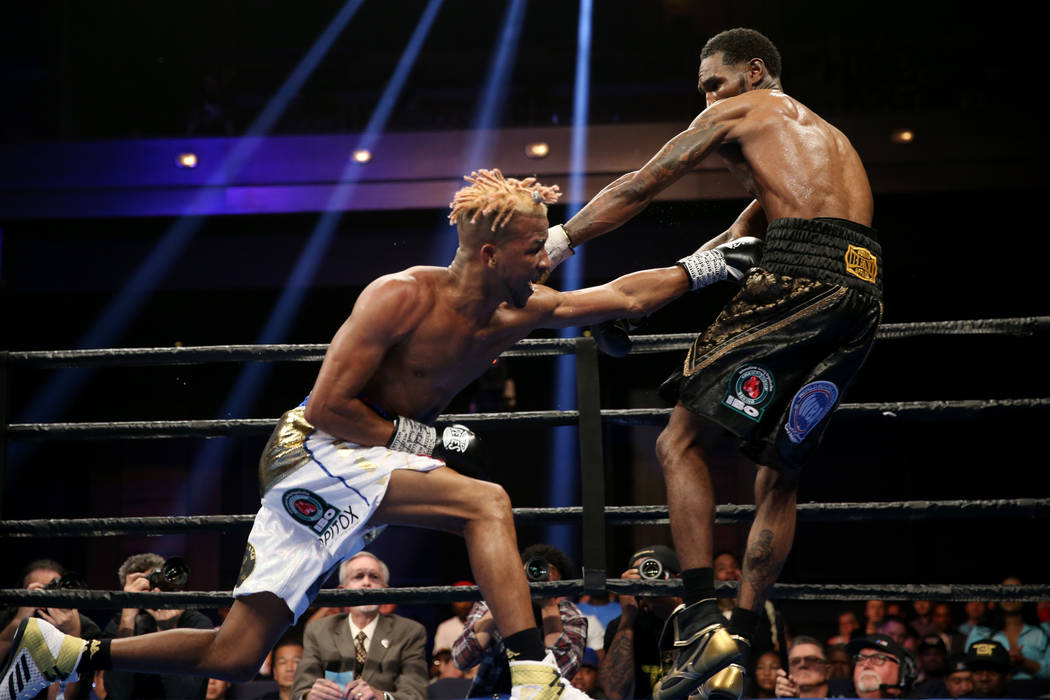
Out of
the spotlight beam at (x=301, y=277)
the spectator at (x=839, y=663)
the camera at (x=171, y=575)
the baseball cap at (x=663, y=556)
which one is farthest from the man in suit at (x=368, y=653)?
the spotlight beam at (x=301, y=277)

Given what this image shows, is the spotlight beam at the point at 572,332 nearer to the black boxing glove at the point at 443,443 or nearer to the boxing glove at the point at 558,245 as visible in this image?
the black boxing glove at the point at 443,443

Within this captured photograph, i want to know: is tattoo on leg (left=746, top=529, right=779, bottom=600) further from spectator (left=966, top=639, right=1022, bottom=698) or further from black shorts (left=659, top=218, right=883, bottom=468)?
spectator (left=966, top=639, right=1022, bottom=698)

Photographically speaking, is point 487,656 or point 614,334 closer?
point 614,334

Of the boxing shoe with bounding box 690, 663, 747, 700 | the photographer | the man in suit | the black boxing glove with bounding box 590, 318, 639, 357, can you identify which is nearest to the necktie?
the man in suit

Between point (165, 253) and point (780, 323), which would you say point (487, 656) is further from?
point (165, 253)

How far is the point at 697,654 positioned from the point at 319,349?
5.23ft

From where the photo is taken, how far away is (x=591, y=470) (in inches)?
127

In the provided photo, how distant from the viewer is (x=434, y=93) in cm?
962

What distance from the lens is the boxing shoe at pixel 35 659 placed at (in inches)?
103

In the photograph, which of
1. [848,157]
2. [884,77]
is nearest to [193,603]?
[848,157]

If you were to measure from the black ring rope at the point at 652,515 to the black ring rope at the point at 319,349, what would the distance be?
508 mm

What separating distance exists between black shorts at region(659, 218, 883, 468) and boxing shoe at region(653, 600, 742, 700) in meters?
0.45

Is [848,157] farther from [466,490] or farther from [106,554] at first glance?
[106,554]

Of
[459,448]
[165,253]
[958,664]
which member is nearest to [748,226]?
[459,448]
